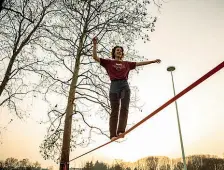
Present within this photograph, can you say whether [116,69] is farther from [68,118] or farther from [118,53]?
[68,118]

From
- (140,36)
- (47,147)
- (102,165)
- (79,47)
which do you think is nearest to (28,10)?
(79,47)

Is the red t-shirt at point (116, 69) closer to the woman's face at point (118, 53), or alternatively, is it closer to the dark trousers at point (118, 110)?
the woman's face at point (118, 53)

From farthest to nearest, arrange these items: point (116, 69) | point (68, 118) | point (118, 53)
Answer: point (68, 118), point (118, 53), point (116, 69)

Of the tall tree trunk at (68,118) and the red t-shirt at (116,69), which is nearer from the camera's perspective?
the red t-shirt at (116,69)

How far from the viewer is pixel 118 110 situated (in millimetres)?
4102

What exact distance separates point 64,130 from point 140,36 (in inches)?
228

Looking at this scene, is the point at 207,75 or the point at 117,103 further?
the point at 117,103

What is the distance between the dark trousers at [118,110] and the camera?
406 centimetres

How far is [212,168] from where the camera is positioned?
96.1m

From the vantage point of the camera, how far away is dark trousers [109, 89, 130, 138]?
13.3 feet

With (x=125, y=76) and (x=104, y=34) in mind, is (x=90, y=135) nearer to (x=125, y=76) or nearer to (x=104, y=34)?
(x=104, y=34)

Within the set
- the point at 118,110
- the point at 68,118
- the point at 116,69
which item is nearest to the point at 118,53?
the point at 116,69

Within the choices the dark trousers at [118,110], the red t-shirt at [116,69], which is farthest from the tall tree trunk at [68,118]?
the red t-shirt at [116,69]

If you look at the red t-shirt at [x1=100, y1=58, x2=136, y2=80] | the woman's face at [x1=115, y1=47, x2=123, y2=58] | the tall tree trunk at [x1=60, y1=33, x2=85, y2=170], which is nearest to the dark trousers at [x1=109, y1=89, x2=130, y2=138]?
the red t-shirt at [x1=100, y1=58, x2=136, y2=80]
